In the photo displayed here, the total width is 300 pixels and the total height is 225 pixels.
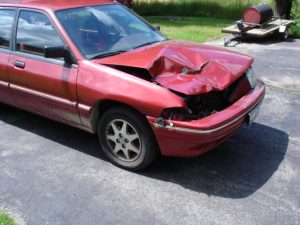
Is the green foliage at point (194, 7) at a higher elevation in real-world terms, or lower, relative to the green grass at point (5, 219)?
higher

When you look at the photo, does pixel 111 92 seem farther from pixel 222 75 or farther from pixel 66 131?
pixel 66 131

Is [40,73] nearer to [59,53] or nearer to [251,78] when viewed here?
[59,53]

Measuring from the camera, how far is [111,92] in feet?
12.9

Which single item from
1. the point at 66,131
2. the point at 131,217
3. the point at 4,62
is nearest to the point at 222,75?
the point at 131,217

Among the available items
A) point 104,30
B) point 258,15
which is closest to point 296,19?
point 258,15

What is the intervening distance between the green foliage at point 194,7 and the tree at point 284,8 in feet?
12.3

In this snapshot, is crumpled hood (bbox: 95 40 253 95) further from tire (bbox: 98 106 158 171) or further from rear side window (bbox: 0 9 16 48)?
rear side window (bbox: 0 9 16 48)

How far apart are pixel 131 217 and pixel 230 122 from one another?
1.25 meters

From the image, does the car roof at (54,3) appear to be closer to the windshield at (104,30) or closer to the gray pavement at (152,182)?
the windshield at (104,30)

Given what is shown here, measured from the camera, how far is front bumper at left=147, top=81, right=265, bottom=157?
3.56 m

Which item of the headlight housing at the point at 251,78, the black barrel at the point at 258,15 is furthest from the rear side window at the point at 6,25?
the black barrel at the point at 258,15

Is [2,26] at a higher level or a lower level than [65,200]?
higher

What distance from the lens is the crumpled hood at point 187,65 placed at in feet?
12.5

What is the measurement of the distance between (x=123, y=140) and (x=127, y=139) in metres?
0.06
